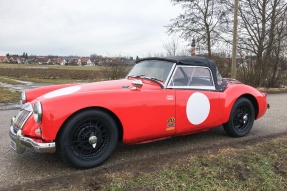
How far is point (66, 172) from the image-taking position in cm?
331

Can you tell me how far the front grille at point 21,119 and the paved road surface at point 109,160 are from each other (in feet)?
1.68

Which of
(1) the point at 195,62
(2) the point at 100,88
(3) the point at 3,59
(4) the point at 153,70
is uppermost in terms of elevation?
(3) the point at 3,59

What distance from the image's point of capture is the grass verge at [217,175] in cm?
290

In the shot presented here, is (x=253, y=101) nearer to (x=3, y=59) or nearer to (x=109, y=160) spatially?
(x=109, y=160)

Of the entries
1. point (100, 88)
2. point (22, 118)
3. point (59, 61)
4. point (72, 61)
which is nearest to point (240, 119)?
point (100, 88)

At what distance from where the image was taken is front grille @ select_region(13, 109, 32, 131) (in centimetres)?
336

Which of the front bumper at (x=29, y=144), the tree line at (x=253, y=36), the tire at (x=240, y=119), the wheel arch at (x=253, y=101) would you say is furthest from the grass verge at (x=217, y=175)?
the tree line at (x=253, y=36)

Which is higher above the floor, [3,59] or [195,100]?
[3,59]

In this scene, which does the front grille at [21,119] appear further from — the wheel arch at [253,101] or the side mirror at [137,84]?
the wheel arch at [253,101]

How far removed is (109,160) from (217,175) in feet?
4.69

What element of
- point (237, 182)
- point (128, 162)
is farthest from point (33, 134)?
point (237, 182)

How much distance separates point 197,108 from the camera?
4.21 m

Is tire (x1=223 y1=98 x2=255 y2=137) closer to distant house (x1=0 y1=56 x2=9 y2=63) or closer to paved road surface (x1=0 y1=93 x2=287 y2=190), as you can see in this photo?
paved road surface (x1=0 y1=93 x2=287 y2=190)


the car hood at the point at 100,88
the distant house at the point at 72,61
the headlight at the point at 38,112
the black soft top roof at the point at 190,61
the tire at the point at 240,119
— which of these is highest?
the distant house at the point at 72,61
